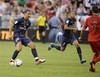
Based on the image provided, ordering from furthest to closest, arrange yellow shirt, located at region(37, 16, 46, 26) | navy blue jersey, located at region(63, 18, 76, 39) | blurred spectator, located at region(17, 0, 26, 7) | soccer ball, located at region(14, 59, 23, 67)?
blurred spectator, located at region(17, 0, 26, 7)
yellow shirt, located at region(37, 16, 46, 26)
navy blue jersey, located at region(63, 18, 76, 39)
soccer ball, located at region(14, 59, 23, 67)

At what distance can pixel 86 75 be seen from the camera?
583 inches

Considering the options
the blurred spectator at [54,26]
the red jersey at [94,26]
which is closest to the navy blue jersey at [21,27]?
the red jersey at [94,26]

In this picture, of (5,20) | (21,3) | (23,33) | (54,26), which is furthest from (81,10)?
(23,33)

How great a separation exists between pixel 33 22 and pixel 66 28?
12950 millimetres

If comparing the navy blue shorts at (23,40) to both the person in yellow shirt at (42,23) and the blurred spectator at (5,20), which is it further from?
the blurred spectator at (5,20)

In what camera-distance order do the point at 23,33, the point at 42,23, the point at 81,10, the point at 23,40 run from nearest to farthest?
the point at 23,40
the point at 23,33
the point at 42,23
the point at 81,10

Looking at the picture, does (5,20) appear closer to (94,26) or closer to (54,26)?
(54,26)

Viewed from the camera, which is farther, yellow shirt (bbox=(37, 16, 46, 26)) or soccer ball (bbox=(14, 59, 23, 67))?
yellow shirt (bbox=(37, 16, 46, 26))

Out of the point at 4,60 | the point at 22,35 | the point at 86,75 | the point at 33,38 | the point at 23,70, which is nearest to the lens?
the point at 86,75

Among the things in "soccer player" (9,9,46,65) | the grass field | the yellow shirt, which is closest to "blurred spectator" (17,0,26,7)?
the yellow shirt

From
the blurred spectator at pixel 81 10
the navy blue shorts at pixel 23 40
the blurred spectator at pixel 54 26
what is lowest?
the blurred spectator at pixel 54 26

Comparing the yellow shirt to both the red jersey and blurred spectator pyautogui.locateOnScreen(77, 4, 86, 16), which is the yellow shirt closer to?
blurred spectator pyautogui.locateOnScreen(77, 4, 86, 16)

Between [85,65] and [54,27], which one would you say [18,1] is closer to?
[54,27]

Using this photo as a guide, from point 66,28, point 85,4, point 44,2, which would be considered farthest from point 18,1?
point 66,28
